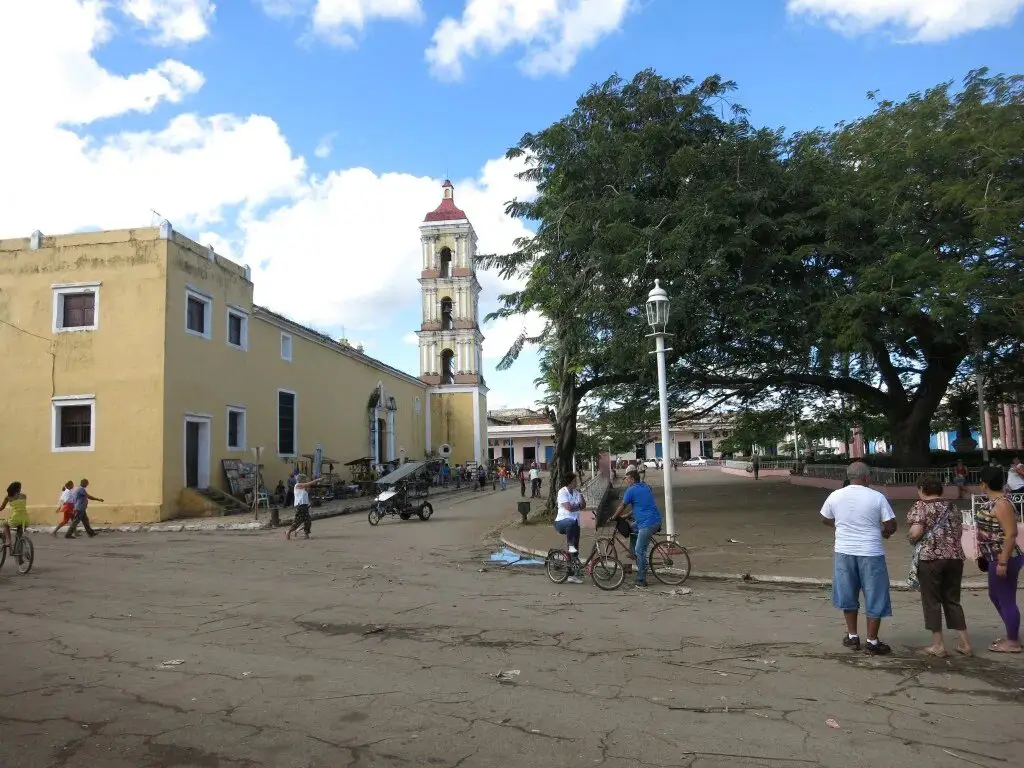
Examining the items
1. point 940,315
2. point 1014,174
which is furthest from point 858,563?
point 1014,174

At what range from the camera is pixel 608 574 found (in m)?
9.85

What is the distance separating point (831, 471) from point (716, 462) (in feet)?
165

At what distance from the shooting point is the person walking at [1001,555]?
605cm

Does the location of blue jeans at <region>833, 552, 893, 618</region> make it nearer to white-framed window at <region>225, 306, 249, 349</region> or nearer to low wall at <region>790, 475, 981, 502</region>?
low wall at <region>790, 475, 981, 502</region>

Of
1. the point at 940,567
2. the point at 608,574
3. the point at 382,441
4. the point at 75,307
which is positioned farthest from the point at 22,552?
the point at 382,441

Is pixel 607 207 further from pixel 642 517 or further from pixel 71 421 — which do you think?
pixel 71 421

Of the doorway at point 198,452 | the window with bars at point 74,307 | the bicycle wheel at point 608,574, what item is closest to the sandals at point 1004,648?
the bicycle wheel at point 608,574

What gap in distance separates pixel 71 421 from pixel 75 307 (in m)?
3.72

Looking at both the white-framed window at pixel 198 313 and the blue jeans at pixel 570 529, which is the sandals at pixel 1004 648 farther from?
the white-framed window at pixel 198 313

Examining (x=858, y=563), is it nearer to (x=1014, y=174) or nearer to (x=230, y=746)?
(x=230, y=746)

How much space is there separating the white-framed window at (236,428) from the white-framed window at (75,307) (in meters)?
5.52

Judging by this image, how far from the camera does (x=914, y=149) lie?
17391mm

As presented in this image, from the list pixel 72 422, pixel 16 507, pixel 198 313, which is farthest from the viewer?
pixel 198 313

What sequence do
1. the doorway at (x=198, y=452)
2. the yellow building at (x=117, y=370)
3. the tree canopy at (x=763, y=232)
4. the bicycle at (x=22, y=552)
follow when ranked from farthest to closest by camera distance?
the doorway at (x=198, y=452) → the yellow building at (x=117, y=370) → the tree canopy at (x=763, y=232) → the bicycle at (x=22, y=552)
